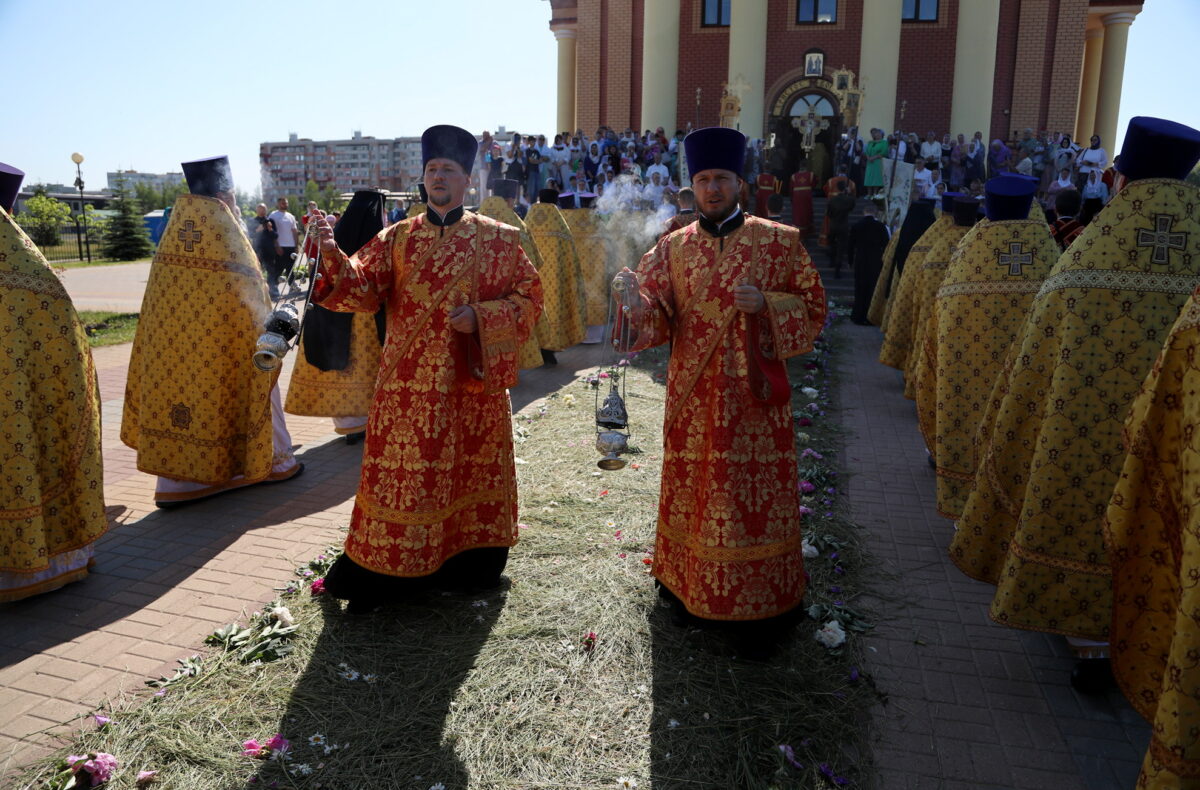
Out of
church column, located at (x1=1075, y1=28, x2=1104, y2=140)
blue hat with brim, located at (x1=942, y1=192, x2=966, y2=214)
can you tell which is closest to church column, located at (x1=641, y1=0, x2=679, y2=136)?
church column, located at (x1=1075, y1=28, x2=1104, y2=140)

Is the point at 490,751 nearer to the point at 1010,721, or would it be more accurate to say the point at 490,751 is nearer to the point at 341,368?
the point at 1010,721

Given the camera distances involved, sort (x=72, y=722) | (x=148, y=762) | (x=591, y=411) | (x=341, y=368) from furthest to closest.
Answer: (x=591, y=411)
(x=341, y=368)
(x=72, y=722)
(x=148, y=762)

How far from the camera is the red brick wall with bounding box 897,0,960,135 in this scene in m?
25.0

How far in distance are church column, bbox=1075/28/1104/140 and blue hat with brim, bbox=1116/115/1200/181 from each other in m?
31.0

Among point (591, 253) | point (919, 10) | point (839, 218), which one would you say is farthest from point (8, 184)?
point (919, 10)

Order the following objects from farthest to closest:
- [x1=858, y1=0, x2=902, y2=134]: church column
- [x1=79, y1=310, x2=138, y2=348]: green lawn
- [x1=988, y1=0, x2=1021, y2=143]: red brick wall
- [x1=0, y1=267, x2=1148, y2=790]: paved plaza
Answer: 1. [x1=988, y1=0, x2=1021, y2=143]: red brick wall
2. [x1=858, y1=0, x2=902, y2=134]: church column
3. [x1=79, y1=310, x2=138, y2=348]: green lawn
4. [x1=0, y1=267, x2=1148, y2=790]: paved plaza

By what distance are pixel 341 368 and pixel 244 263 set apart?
62.3 inches

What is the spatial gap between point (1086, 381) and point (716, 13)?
26.3 metres

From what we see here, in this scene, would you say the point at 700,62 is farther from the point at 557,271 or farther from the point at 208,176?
the point at 208,176

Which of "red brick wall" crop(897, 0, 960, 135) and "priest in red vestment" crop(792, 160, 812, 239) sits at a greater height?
"red brick wall" crop(897, 0, 960, 135)

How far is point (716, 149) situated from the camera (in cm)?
353

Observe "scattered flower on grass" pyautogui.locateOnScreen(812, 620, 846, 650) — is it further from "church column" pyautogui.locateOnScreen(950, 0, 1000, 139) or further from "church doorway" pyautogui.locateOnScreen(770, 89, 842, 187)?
"church column" pyautogui.locateOnScreen(950, 0, 1000, 139)

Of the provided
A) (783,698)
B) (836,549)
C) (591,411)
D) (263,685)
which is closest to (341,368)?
(591,411)

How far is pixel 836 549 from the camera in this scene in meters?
5.02
